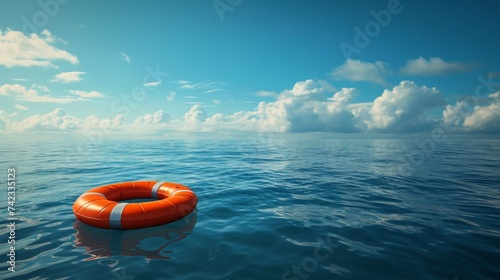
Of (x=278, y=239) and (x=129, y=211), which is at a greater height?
(x=129, y=211)

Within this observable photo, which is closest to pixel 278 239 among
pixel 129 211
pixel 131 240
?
pixel 131 240

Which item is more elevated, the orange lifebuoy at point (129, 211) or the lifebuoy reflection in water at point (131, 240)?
the orange lifebuoy at point (129, 211)

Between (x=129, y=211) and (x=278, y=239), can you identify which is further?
(x=129, y=211)

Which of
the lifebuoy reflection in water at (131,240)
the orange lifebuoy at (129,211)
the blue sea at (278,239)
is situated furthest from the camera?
the orange lifebuoy at (129,211)

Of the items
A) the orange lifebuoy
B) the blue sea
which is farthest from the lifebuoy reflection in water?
the orange lifebuoy

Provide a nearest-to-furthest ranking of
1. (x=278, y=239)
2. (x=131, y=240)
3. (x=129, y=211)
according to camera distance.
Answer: (x=131, y=240)
(x=278, y=239)
(x=129, y=211)

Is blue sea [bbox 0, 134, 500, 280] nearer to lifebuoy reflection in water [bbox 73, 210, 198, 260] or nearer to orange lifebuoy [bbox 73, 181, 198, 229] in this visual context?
lifebuoy reflection in water [bbox 73, 210, 198, 260]

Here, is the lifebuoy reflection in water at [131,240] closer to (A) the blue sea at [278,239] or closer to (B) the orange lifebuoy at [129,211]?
(A) the blue sea at [278,239]

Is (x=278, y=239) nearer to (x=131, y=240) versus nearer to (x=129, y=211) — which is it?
(x=131, y=240)

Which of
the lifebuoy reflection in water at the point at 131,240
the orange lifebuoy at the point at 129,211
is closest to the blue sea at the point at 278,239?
the lifebuoy reflection in water at the point at 131,240

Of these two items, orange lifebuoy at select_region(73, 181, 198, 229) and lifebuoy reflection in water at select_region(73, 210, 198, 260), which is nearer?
lifebuoy reflection in water at select_region(73, 210, 198, 260)

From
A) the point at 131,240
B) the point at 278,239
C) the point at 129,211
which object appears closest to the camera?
the point at 131,240

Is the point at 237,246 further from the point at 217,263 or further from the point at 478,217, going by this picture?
the point at 478,217

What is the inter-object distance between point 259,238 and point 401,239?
364 centimetres
